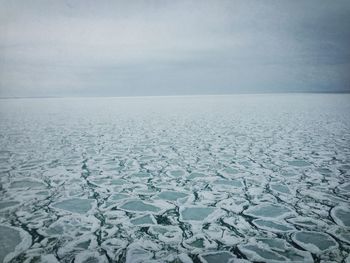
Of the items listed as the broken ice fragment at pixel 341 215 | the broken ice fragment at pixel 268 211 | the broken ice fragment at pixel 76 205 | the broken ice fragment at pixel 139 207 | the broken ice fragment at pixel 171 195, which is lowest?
the broken ice fragment at pixel 341 215

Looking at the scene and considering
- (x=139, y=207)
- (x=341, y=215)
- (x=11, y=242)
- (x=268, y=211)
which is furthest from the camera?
(x=139, y=207)

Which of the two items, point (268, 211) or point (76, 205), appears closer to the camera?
point (268, 211)

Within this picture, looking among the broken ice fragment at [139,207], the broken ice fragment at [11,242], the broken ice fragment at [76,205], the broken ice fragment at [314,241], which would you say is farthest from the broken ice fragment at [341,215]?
the broken ice fragment at [11,242]

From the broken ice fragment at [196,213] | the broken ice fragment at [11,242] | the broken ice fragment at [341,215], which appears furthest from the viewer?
the broken ice fragment at [196,213]

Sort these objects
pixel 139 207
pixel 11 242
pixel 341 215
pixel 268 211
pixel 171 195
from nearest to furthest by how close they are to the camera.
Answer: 1. pixel 11 242
2. pixel 341 215
3. pixel 268 211
4. pixel 139 207
5. pixel 171 195

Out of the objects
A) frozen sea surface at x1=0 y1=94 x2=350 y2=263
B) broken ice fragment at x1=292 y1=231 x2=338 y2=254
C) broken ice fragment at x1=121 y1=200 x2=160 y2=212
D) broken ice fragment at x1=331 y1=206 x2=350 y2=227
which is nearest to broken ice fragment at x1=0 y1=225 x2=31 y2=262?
frozen sea surface at x1=0 y1=94 x2=350 y2=263

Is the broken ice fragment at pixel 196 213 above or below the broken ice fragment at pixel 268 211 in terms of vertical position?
above

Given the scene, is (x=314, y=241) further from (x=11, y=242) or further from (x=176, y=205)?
(x=11, y=242)

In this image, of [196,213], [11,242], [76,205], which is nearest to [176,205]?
[196,213]

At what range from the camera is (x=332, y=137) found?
23.0ft

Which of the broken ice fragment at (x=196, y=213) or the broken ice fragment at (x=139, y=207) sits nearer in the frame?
the broken ice fragment at (x=196, y=213)

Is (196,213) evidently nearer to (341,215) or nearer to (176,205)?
(176,205)

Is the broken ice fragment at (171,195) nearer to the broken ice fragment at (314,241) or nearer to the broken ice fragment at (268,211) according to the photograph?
the broken ice fragment at (268,211)

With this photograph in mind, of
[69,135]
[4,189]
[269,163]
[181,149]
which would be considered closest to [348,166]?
[269,163]
